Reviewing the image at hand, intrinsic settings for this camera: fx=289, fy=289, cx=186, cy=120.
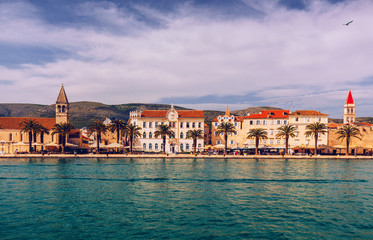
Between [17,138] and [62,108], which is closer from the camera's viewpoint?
[17,138]

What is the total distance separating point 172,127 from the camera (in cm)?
8756

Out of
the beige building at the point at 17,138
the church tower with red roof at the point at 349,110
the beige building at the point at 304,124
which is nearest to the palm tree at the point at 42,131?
the beige building at the point at 17,138

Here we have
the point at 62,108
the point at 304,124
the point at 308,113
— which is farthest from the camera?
the point at 62,108

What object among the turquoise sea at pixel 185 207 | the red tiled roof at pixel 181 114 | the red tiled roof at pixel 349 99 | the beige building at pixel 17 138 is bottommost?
the turquoise sea at pixel 185 207

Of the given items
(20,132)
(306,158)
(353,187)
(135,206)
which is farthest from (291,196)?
(20,132)

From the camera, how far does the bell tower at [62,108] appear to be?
8631 centimetres

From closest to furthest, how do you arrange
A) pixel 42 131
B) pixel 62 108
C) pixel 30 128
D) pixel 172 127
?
pixel 30 128 → pixel 42 131 → pixel 62 108 → pixel 172 127

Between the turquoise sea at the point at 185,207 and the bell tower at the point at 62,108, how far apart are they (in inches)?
1986

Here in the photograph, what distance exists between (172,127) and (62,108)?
110 ft

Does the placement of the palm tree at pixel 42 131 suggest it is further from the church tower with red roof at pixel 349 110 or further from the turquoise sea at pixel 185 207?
the church tower with red roof at pixel 349 110

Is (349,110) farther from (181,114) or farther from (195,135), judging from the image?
(195,135)

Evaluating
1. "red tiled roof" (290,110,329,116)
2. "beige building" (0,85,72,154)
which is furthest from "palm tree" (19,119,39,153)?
"red tiled roof" (290,110,329,116)

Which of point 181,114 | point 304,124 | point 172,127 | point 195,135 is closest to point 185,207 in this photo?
point 195,135

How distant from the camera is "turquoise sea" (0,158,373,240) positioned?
18.0 metres
